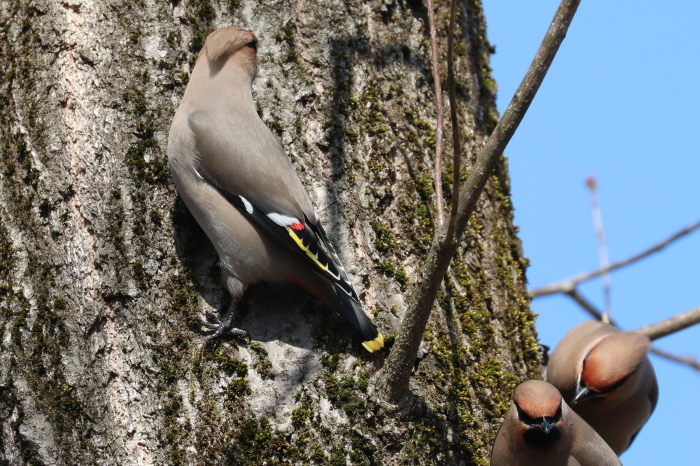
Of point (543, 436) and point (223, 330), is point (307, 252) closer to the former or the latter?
point (223, 330)

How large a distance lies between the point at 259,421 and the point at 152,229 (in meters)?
0.91

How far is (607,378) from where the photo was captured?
15.8 ft

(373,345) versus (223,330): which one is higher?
(373,345)

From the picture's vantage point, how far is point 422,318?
8.75 feet

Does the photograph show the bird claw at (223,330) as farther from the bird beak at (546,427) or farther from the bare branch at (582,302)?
the bare branch at (582,302)

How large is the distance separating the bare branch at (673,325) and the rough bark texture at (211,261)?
1.33 m

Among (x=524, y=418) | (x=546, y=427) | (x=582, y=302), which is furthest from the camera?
(x=582, y=302)

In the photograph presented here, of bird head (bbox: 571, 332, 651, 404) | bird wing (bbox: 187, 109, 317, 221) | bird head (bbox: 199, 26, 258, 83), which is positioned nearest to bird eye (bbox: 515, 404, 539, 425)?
bird wing (bbox: 187, 109, 317, 221)

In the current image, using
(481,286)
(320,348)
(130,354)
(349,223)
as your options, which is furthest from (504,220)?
(130,354)

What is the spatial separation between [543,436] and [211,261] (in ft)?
5.99

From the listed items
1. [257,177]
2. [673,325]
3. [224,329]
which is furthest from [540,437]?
[257,177]

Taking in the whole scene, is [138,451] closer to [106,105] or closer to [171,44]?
[106,105]

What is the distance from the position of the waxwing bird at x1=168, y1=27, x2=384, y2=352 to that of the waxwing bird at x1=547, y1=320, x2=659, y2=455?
7.75 feet

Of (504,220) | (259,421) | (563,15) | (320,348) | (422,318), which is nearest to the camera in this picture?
(563,15)
